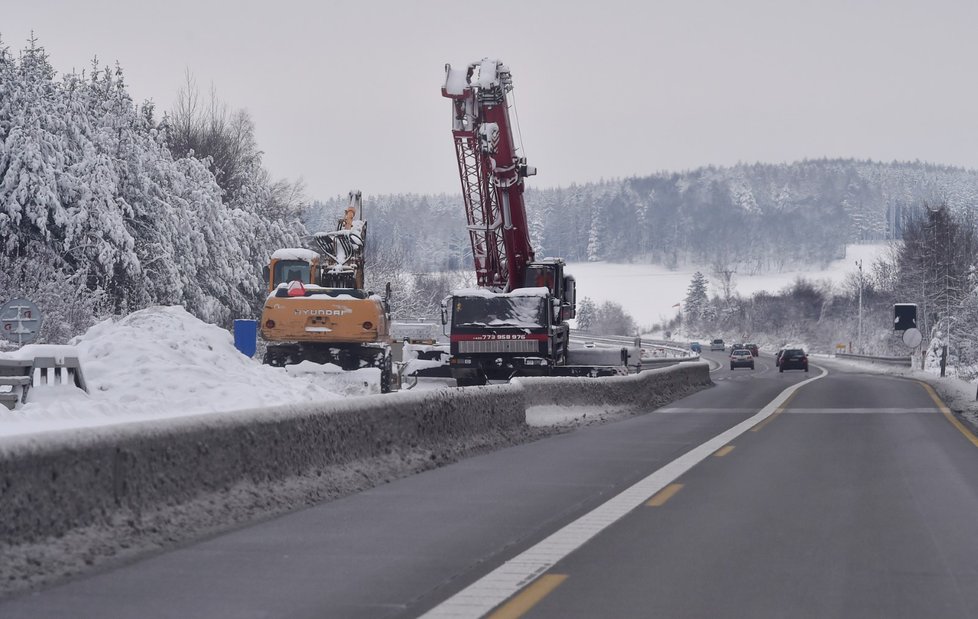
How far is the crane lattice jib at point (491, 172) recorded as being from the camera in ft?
108

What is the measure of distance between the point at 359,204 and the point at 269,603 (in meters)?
31.7

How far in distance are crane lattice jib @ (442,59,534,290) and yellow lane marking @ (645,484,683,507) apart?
21002 millimetres

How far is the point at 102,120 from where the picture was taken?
49.9 meters

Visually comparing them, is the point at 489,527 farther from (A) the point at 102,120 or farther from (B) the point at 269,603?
(A) the point at 102,120

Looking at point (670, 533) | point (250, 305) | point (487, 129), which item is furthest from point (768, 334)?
point (670, 533)

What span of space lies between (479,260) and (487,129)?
3.79m

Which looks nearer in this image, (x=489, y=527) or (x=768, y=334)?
(x=489, y=527)

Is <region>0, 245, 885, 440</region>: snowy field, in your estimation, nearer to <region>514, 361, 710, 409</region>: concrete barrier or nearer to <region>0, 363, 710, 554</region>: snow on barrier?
<region>514, 361, 710, 409</region>: concrete barrier

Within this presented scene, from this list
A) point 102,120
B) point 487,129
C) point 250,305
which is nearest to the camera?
point 487,129

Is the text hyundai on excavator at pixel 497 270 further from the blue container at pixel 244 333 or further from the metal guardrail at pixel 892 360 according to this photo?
the metal guardrail at pixel 892 360

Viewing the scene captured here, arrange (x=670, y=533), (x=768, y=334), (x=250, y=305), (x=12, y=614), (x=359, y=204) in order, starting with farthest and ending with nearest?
(x=768, y=334) → (x=250, y=305) → (x=359, y=204) → (x=670, y=533) → (x=12, y=614)

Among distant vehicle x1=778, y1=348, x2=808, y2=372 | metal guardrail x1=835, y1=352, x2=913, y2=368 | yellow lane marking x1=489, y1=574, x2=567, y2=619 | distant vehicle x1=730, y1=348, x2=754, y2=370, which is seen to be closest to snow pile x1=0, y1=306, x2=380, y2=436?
yellow lane marking x1=489, y1=574, x2=567, y2=619

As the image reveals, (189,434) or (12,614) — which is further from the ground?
(189,434)

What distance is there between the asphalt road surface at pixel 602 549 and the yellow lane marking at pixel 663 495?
0.06 feet
